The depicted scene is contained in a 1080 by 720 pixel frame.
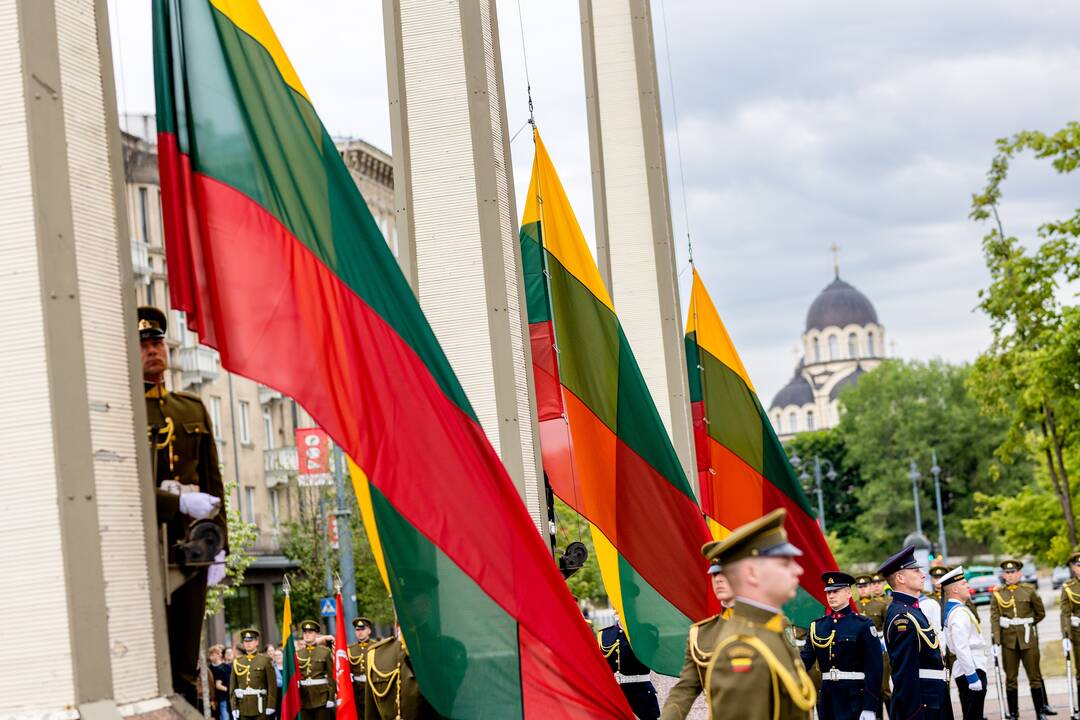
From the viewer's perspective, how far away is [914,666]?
11727mm

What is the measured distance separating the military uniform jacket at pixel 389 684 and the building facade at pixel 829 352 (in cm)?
15624

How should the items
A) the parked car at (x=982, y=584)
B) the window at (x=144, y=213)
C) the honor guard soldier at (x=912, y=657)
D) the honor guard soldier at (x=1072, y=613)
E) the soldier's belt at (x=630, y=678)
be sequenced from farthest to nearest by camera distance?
the parked car at (x=982, y=584) → the window at (x=144, y=213) → the honor guard soldier at (x=1072, y=613) → the soldier's belt at (x=630, y=678) → the honor guard soldier at (x=912, y=657)

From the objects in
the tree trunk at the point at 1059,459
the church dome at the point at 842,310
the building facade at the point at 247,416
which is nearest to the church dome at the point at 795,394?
the church dome at the point at 842,310

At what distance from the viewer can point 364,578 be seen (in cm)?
4362

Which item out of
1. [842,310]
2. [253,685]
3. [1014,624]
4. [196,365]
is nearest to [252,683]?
[253,685]

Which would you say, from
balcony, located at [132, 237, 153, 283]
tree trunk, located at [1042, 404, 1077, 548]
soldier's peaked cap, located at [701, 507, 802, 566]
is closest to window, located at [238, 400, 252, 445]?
balcony, located at [132, 237, 153, 283]

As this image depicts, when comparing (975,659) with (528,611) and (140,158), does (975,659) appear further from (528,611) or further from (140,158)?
(140,158)

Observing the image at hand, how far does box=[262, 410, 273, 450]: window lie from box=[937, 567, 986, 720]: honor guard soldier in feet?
140

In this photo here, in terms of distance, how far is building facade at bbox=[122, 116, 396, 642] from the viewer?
47719mm

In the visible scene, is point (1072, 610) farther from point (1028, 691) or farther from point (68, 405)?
point (68, 405)

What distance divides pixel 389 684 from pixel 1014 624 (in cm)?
1077

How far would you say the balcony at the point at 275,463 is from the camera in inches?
2068

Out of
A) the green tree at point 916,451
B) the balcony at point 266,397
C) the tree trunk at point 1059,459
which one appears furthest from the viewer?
the green tree at point 916,451

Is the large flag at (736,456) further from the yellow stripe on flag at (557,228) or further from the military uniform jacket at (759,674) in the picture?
the military uniform jacket at (759,674)
